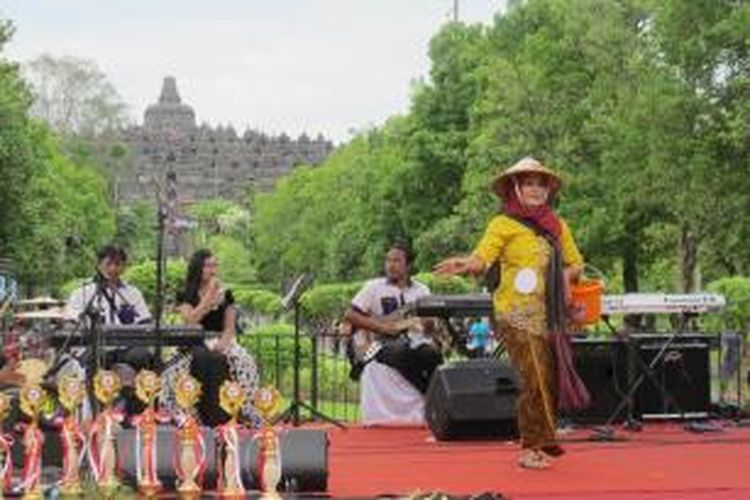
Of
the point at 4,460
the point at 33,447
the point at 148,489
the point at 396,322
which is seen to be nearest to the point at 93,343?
the point at 4,460

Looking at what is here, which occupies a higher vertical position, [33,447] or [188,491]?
[33,447]

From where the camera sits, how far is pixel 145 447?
6.71 meters

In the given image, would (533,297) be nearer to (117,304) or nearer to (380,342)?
(380,342)

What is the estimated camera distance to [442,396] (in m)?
9.95

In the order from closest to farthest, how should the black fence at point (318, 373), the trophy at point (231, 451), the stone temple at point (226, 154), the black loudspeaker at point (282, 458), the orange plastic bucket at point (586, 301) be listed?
the trophy at point (231, 451)
the black loudspeaker at point (282, 458)
the orange plastic bucket at point (586, 301)
the black fence at point (318, 373)
the stone temple at point (226, 154)

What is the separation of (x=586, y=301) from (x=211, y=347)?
9.22 feet

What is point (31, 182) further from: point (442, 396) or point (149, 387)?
point (149, 387)

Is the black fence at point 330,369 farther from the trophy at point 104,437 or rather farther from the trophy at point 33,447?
the trophy at point 33,447

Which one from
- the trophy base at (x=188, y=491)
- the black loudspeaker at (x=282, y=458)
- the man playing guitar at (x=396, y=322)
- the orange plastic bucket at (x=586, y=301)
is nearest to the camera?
the trophy base at (x=188, y=491)

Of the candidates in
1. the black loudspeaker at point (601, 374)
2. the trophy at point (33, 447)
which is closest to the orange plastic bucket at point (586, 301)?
the black loudspeaker at point (601, 374)

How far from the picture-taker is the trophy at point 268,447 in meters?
6.36

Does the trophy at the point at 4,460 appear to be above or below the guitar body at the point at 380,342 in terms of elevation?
below

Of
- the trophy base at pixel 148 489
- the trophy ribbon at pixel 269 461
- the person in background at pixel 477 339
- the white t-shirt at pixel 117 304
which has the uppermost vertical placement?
the white t-shirt at pixel 117 304

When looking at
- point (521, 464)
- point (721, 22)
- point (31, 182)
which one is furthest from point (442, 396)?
point (31, 182)
